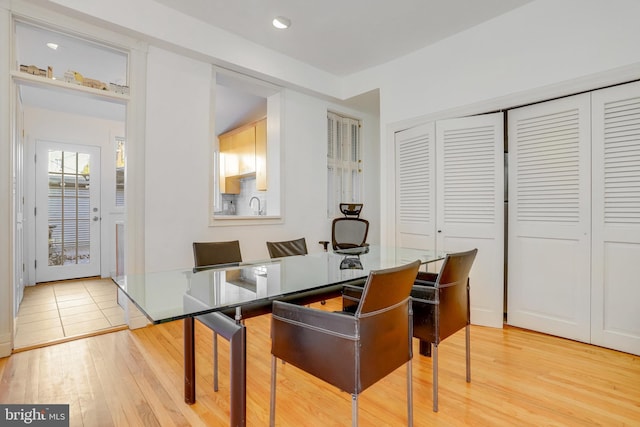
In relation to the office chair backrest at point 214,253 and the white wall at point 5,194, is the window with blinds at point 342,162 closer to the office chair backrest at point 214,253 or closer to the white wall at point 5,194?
the office chair backrest at point 214,253

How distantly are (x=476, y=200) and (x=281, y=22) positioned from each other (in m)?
2.62

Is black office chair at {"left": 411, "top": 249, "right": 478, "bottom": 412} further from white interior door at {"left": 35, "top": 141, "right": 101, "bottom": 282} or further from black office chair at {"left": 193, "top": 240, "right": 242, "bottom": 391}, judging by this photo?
white interior door at {"left": 35, "top": 141, "right": 101, "bottom": 282}

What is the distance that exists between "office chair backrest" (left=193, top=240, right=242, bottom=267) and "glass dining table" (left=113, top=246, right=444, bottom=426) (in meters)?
0.37

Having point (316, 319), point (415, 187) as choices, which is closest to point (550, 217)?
point (415, 187)

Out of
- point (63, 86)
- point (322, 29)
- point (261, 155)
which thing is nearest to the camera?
point (63, 86)

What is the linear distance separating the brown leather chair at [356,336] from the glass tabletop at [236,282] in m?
0.19

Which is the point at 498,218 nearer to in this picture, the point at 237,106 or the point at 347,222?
the point at 347,222

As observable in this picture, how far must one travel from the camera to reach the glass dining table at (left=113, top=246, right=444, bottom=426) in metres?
1.29

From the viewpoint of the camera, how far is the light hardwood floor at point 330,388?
166cm

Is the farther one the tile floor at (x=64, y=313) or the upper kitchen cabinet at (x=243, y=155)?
the upper kitchen cabinet at (x=243, y=155)

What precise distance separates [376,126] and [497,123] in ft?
8.17

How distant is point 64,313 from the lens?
332 centimetres

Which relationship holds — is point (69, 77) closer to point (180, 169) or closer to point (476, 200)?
point (180, 169)

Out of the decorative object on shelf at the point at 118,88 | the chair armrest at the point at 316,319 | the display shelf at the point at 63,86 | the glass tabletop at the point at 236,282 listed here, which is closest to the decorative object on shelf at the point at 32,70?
the display shelf at the point at 63,86
